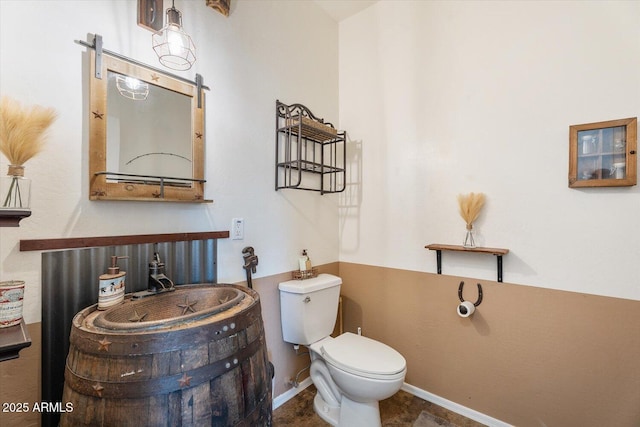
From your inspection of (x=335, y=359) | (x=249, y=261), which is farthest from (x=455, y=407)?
(x=249, y=261)

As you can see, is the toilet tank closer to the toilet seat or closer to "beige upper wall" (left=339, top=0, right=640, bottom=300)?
the toilet seat

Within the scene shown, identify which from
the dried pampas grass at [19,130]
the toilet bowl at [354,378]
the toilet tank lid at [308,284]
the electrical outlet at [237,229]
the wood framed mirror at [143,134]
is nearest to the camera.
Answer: the dried pampas grass at [19,130]

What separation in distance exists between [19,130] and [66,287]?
515 millimetres

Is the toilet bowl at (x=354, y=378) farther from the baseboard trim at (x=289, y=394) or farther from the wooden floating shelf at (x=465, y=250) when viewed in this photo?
the wooden floating shelf at (x=465, y=250)

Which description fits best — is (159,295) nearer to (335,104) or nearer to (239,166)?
(239,166)

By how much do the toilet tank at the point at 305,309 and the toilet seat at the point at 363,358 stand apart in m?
0.10

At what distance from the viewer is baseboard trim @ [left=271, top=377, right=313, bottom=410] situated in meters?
1.66

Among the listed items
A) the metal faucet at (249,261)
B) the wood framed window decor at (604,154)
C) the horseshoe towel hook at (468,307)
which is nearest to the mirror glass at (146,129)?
the metal faucet at (249,261)

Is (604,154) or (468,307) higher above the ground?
(604,154)

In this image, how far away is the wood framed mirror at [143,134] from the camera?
101 centimetres

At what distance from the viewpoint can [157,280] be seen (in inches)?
42.8

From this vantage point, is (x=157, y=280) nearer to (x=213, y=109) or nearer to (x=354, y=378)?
(x=213, y=109)

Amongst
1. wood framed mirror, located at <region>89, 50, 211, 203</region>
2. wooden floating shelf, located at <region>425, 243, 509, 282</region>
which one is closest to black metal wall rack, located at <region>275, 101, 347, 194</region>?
wood framed mirror, located at <region>89, 50, 211, 203</region>

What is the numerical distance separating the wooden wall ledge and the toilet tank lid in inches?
20.0
